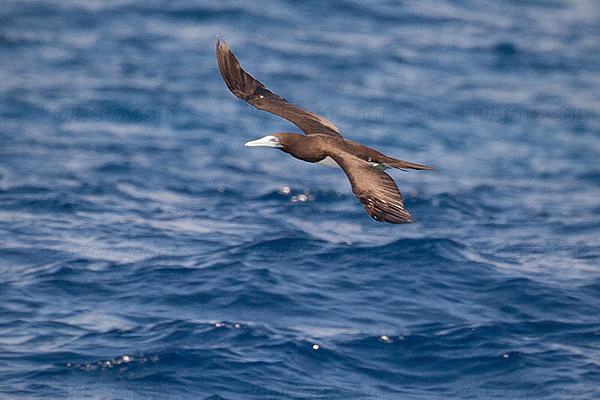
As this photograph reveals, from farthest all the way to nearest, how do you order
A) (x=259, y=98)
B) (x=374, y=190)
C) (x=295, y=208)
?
(x=295, y=208) → (x=259, y=98) → (x=374, y=190)

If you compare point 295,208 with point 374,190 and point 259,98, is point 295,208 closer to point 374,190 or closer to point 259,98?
point 259,98

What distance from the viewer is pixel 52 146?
59.1ft

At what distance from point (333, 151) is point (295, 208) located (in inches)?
258

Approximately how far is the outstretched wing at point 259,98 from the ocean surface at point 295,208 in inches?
113

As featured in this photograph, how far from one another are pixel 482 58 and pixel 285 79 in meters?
5.95

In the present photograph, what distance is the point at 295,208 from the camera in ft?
51.6

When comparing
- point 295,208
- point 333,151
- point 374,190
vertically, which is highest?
point 333,151

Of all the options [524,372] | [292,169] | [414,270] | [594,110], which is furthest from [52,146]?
[594,110]

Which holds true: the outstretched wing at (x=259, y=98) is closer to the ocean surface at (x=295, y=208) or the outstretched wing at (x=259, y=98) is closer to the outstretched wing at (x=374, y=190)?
the outstretched wing at (x=374, y=190)

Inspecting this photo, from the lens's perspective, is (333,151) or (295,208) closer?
(333,151)

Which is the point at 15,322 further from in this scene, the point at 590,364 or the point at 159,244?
the point at 590,364

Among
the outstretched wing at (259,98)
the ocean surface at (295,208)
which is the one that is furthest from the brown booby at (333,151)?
the ocean surface at (295,208)

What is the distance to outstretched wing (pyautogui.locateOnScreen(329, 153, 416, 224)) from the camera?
7.97m

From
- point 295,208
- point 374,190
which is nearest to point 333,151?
point 374,190
